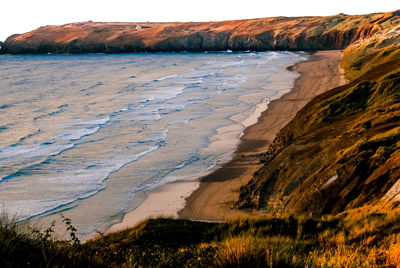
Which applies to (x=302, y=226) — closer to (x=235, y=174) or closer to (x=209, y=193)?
(x=209, y=193)

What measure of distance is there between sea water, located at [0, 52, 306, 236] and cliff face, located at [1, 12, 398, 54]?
6565 cm

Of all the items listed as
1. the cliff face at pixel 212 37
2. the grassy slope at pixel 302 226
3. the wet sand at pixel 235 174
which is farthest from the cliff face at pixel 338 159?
the cliff face at pixel 212 37

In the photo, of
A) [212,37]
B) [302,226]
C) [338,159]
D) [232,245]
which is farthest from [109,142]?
[212,37]

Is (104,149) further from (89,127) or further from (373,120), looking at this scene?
(373,120)

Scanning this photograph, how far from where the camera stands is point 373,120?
1195cm

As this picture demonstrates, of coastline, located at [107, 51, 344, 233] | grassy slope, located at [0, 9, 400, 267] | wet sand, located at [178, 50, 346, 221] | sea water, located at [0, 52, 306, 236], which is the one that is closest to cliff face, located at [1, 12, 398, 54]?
sea water, located at [0, 52, 306, 236]

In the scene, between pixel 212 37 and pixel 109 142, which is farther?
pixel 212 37

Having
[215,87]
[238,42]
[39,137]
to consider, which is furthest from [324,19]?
[39,137]

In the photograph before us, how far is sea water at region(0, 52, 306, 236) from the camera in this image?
14.0 m

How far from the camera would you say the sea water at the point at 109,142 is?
45.8 ft

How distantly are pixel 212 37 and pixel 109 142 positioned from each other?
4634 inches

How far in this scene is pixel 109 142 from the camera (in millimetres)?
21156

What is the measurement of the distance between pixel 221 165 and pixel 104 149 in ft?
20.4

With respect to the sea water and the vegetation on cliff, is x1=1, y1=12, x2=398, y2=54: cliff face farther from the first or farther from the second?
the vegetation on cliff
